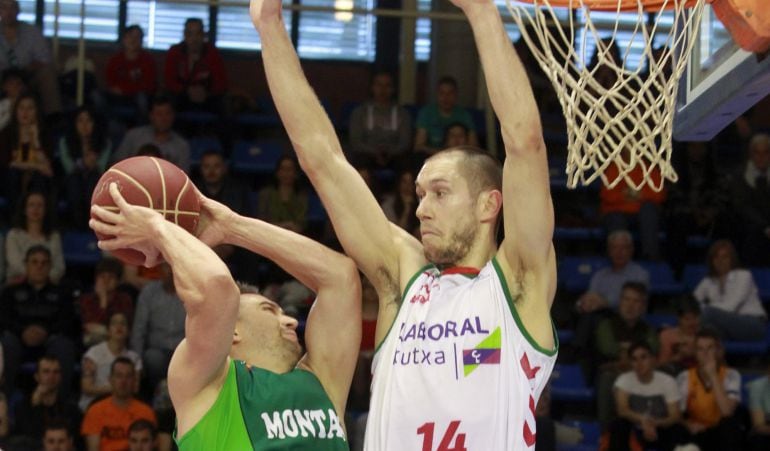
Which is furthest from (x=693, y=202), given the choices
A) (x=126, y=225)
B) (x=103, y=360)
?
(x=126, y=225)

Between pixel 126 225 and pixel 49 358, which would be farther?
pixel 49 358

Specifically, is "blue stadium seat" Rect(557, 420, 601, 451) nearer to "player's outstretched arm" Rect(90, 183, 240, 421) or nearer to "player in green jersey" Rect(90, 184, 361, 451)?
"player in green jersey" Rect(90, 184, 361, 451)

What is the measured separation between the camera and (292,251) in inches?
195

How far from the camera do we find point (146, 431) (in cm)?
867

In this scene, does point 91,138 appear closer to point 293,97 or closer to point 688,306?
point 688,306

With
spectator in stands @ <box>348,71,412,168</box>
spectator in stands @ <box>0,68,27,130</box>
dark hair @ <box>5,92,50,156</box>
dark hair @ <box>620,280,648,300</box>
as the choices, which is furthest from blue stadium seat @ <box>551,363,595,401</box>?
spectator in stands @ <box>0,68,27,130</box>

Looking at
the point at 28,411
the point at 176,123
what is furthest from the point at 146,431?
the point at 176,123

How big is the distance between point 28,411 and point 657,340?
15.0 ft

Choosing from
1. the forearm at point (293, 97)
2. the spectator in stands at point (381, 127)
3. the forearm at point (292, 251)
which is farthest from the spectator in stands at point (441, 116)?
the forearm at point (293, 97)

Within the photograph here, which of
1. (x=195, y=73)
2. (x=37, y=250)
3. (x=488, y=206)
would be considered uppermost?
(x=195, y=73)

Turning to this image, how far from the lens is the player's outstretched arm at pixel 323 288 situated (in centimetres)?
493

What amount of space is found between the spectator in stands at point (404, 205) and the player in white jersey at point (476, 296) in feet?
18.7

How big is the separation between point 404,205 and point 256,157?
2006 millimetres

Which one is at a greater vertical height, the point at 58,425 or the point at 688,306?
the point at 688,306
